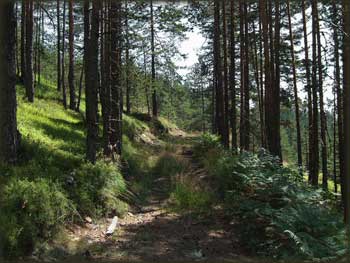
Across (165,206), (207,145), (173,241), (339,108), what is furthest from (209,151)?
(173,241)

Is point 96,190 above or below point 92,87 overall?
below

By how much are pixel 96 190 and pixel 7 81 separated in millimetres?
3005

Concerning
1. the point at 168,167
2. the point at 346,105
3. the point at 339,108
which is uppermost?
the point at 339,108

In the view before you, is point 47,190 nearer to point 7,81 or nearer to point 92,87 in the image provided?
point 7,81

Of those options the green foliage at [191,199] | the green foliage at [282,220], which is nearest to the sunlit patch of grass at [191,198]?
the green foliage at [191,199]

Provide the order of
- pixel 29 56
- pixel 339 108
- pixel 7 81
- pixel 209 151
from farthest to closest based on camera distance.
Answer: pixel 339 108
pixel 209 151
pixel 29 56
pixel 7 81

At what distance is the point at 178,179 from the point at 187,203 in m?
2.32

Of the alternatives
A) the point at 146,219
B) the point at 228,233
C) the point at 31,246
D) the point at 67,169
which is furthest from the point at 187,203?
the point at 31,246

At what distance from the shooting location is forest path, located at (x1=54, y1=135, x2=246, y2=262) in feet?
20.7

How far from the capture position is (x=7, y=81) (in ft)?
23.3

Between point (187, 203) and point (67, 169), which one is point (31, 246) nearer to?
point (67, 169)

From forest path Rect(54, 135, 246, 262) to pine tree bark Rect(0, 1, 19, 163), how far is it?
2.14 meters

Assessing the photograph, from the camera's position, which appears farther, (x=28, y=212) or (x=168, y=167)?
(x=168, y=167)

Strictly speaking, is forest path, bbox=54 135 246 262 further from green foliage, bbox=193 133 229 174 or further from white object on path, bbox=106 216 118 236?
green foliage, bbox=193 133 229 174
